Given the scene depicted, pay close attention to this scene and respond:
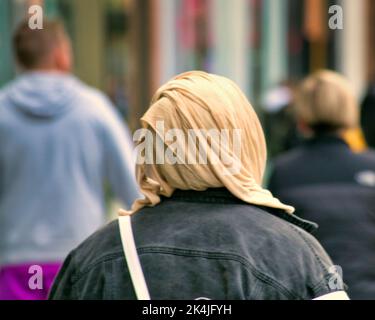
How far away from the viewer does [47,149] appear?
4805mm

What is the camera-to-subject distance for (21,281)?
465 centimetres

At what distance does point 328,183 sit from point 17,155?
140 centimetres

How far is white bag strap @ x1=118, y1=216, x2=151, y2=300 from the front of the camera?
2.79 metres

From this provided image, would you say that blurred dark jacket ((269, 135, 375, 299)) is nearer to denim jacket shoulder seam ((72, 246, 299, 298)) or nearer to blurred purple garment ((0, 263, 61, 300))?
blurred purple garment ((0, 263, 61, 300))

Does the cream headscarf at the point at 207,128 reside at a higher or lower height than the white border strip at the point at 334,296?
higher

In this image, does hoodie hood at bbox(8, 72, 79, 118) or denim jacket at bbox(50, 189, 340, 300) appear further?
hoodie hood at bbox(8, 72, 79, 118)

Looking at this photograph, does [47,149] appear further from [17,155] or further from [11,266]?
[11,266]

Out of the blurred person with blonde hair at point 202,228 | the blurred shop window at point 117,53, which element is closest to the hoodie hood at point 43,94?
the blurred person with blonde hair at point 202,228

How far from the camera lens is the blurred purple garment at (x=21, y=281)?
449cm

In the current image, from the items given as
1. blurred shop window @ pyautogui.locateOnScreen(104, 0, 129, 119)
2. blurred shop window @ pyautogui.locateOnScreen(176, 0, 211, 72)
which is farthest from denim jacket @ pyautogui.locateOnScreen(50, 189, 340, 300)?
blurred shop window @ pyautogui.locateOnScreen(176, 0, 211, 72)

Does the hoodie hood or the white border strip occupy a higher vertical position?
the hoodie hood

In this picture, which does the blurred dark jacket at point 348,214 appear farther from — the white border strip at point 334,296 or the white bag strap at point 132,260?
the white bag strap at point 132,260

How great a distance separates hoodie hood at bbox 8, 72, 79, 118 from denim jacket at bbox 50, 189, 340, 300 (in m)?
1.96

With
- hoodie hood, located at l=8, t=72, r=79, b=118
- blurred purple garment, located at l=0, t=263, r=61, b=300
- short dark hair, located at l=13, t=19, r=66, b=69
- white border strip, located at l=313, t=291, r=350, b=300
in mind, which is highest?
short dark hair, located at l=13, t=19, r=66, b=69
